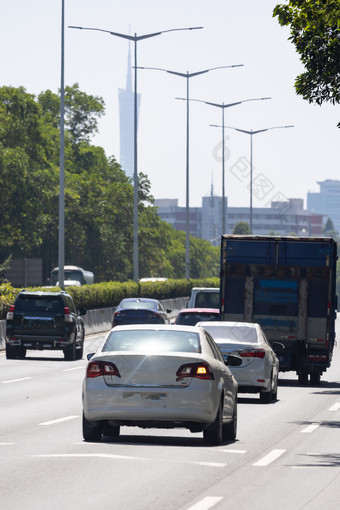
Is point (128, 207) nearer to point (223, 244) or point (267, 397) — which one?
point (223, 244)

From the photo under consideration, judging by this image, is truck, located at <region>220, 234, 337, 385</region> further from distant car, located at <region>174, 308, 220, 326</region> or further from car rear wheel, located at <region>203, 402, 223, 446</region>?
car rear wheel, located at <region>203, 402, 223, 446</region>

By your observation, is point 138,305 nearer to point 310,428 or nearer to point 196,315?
point 196,315

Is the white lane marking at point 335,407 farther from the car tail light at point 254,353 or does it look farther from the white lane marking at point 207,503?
the white lane marking at point 207,503

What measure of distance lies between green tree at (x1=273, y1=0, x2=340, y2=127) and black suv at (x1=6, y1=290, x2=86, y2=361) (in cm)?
1323

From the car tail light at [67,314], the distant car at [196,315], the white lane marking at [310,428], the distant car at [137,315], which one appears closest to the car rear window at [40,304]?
the car tail light at [67,314]

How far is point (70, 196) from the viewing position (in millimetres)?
81875

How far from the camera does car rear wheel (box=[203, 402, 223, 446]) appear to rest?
45.7ft

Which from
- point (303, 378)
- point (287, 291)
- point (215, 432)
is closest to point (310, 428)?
point (215, 432)

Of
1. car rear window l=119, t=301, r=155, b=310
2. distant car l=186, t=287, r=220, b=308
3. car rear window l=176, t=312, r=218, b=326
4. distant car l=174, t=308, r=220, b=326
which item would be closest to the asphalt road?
car rear window l=176, t=312, r=218, b=326

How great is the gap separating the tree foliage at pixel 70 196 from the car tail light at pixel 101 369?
5289 centimetres

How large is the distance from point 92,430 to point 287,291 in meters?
12.6

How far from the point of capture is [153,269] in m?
107

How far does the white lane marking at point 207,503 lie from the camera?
30.9ft

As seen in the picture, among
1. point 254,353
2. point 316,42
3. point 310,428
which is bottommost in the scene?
point 310,428
